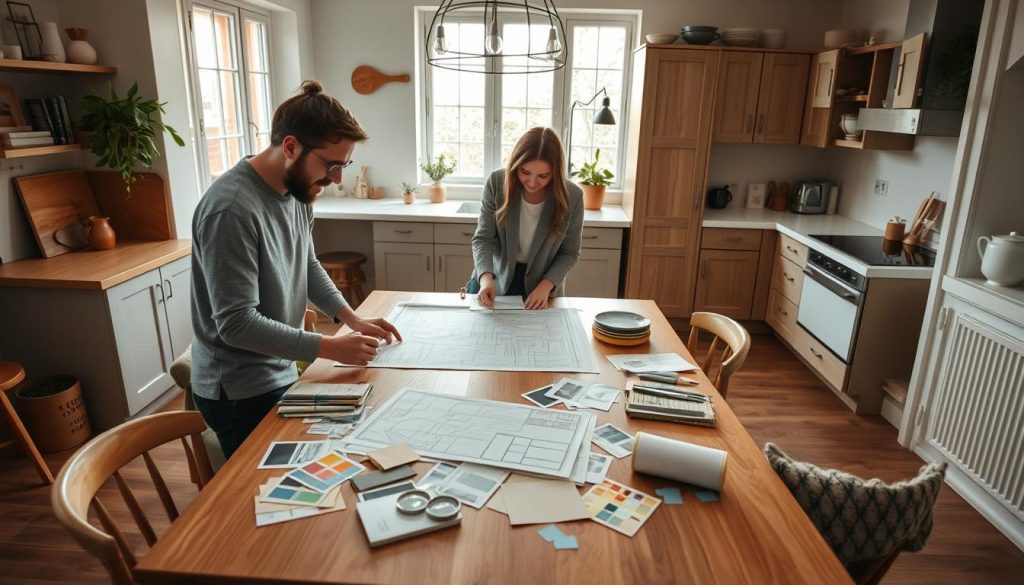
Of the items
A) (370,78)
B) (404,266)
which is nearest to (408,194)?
(404,266)

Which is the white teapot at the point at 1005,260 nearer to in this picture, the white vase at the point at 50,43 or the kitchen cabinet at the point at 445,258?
the kitchen cabinet at the point at 445,258

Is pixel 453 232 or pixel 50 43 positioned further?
pixel 453 232

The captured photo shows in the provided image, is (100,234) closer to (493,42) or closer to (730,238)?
(493,42)

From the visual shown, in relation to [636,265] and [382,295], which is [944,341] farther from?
[382,295]

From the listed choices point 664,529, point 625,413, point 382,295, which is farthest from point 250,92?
point 664,529

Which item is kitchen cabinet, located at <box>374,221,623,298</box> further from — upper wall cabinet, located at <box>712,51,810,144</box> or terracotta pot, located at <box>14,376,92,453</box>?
terracotta pot, located at <box>14,376,92,453</box>

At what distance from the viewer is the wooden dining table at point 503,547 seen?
1.03 meters

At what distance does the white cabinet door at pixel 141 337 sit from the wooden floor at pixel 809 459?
246 mm

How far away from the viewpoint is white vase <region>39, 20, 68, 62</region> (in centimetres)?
279

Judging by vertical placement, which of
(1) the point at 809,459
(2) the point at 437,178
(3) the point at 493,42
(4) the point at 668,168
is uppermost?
(3) the point at 493,42

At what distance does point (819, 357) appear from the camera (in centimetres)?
363

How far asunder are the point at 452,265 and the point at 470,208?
0.49m

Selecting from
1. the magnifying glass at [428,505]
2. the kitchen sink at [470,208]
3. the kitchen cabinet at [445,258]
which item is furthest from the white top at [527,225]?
the kitchen sink at [470,208]

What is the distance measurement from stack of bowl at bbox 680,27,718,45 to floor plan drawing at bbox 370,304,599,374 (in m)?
2.67
